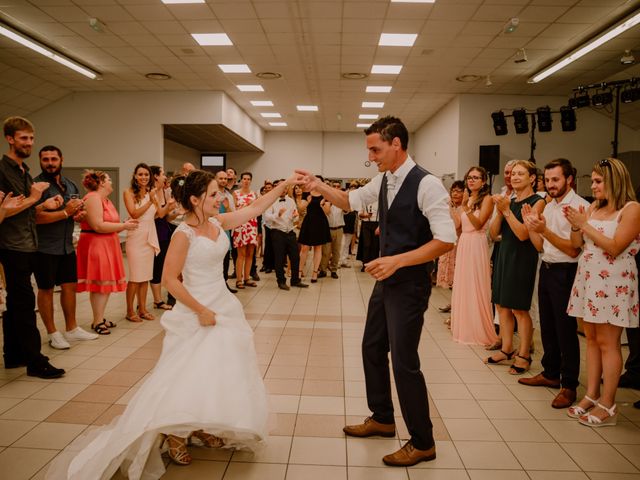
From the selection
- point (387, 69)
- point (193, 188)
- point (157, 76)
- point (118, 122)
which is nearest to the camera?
point (193, 188)

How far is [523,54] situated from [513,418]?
6.95 m

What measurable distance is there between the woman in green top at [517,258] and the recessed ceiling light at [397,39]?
4.60 meters

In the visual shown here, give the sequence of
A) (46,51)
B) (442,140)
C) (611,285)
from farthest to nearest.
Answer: (442,140) < (46,51) < (611,285)

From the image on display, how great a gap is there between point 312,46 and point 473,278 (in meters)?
5.39

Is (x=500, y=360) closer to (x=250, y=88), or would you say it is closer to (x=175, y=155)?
(x=250, y=88)

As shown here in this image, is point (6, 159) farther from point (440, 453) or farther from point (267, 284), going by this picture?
point (267, 284)

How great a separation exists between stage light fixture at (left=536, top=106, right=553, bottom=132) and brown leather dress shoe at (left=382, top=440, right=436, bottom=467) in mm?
9310

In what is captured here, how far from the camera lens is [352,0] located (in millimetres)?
6270

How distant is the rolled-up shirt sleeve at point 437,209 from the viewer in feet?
7.20

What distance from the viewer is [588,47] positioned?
7.65m

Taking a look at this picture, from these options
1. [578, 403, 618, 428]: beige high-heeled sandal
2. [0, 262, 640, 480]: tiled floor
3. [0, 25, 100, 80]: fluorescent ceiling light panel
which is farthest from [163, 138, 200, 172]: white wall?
[578, 403, 618, 428]: beige high-heeled sandal

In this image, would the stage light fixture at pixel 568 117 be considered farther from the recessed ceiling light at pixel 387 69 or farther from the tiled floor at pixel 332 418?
the tiled floor at pixel 332 418

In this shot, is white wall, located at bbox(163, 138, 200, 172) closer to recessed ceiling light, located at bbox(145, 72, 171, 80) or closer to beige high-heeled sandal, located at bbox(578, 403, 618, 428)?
recessed ceiling light, located at bbox(145, 72, 171, 80)

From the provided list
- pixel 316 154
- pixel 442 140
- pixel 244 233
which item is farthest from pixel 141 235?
pixel 316 154
